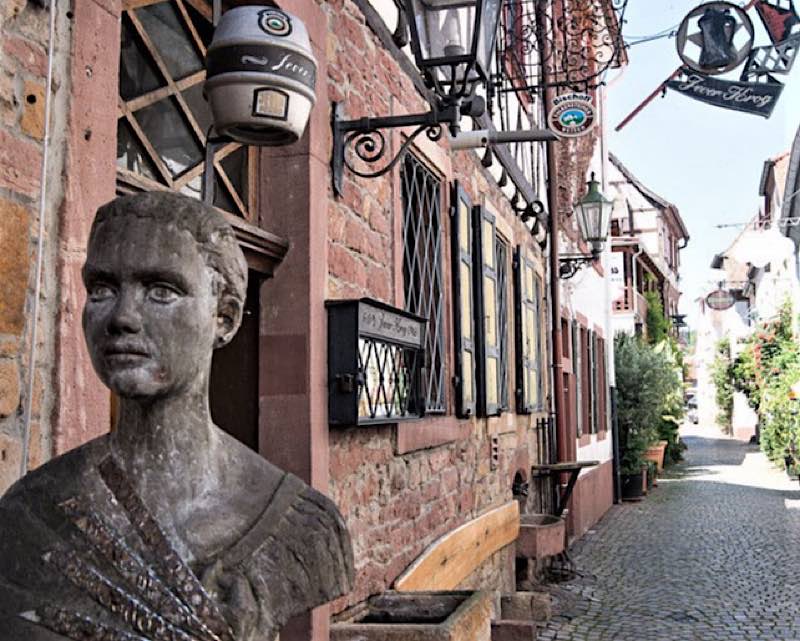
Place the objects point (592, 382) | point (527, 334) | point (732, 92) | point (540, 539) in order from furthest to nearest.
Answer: point (592, 382) < point (732, 92) < point (527, 334) < point (540, 539)

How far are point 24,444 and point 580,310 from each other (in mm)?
11834

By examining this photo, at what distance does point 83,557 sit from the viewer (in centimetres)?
143

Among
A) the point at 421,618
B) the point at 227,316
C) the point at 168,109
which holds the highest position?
the point at 168,109

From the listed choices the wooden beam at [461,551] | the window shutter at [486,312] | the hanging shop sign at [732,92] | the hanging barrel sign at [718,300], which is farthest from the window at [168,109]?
the hanging barrel sign at [718,300]

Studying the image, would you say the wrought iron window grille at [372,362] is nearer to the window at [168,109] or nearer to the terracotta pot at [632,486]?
the window at [168,109]

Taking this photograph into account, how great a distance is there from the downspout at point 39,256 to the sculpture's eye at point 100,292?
0.70m

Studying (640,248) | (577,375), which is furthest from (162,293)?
(640,248)

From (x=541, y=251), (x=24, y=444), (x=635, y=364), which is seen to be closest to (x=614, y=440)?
(x=635, y=364)

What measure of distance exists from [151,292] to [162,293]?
0.05 ft

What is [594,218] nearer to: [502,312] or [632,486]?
[502,312]

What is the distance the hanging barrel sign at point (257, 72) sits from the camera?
8.74 feet

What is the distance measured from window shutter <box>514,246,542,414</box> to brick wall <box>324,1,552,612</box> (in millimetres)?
2393

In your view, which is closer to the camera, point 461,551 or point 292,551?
point 292,551

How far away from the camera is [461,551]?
588 centimetres
